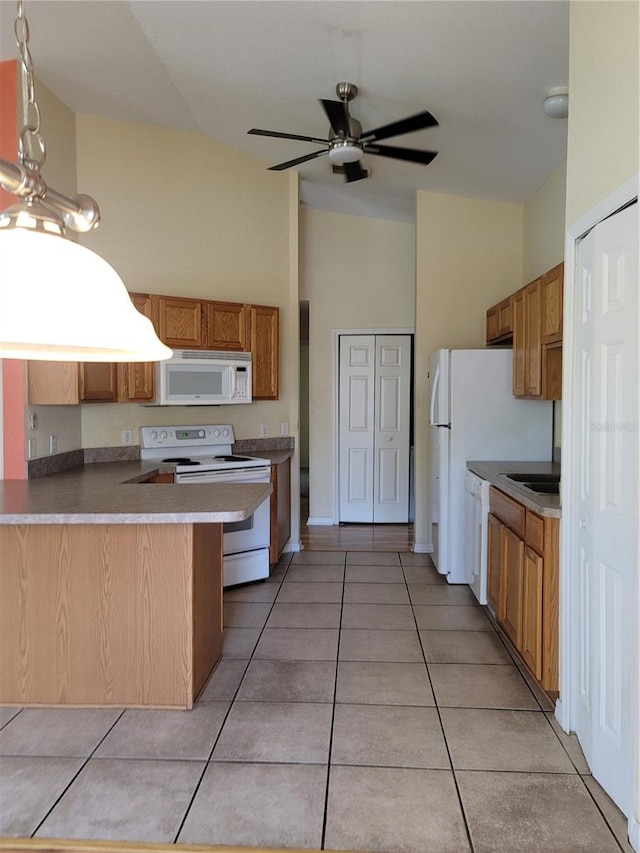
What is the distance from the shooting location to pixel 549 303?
10.1 ft

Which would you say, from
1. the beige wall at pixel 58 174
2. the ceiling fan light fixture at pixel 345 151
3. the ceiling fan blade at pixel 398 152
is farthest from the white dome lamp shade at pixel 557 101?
the beige wall at pixel 58 174

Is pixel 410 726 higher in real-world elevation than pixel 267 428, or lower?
lower

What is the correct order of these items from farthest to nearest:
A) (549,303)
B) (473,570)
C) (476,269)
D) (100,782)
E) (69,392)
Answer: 1. (476,269)
2. (473,570)
3. (69,392)
4. (549,303)
5. (100,782)

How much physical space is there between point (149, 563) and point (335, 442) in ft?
12.0

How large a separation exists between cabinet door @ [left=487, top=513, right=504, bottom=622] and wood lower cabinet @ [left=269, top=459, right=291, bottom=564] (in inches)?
64.3

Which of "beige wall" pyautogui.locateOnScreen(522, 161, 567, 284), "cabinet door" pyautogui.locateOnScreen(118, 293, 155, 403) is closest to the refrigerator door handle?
"beige wall" pyautogui.locateOnScreen(522, 161, 567, 284)

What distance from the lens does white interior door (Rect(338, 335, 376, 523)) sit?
578 centimetres

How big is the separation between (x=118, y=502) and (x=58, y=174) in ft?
7.97

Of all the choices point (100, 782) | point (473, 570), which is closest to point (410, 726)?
point (100, 782)

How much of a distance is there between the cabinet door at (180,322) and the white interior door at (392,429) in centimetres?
230

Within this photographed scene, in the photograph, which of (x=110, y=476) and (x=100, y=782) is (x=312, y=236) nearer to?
(x=110, y=476)

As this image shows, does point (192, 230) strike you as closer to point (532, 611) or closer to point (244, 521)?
point (244, 521)

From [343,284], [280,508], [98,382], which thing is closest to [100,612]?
[98,382]

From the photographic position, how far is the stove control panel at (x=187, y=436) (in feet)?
13.5
